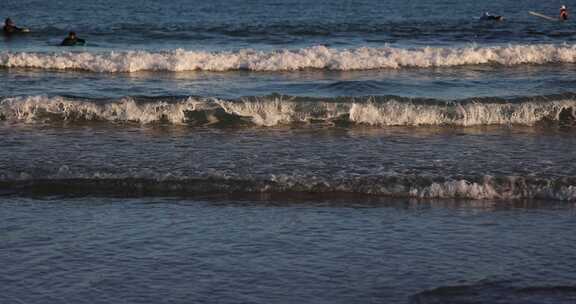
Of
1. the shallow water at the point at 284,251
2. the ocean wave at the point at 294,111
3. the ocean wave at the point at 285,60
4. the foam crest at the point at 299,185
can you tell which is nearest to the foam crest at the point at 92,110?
the ocean wave at the point at 294,111

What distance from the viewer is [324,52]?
24609 millimetres

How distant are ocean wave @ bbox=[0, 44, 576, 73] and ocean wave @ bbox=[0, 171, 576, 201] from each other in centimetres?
1149

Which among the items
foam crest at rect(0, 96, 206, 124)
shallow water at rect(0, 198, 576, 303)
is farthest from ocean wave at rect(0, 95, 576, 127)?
shallow water at rect(0, 198, 576, 303)

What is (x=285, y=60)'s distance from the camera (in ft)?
77.2

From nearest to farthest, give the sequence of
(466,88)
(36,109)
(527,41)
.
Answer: (36,109)
(466,88)
(527,41)

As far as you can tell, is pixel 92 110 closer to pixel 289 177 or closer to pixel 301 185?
pixel 289 177

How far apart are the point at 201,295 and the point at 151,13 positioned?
3903 cm

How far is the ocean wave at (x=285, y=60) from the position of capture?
2325cm

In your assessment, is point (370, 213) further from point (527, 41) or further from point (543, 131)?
point (527, 41)

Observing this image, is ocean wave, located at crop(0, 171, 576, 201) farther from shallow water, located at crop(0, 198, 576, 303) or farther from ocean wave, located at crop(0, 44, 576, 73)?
ocean wave, located at crop(0, 44, 576, 73)

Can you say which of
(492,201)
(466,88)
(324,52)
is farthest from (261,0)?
(492,201)

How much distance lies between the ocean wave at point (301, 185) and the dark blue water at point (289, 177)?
0.03m

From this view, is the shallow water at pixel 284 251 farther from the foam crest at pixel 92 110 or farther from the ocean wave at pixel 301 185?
the foam crest at pixel 92 110

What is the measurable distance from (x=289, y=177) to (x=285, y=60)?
1211cm
